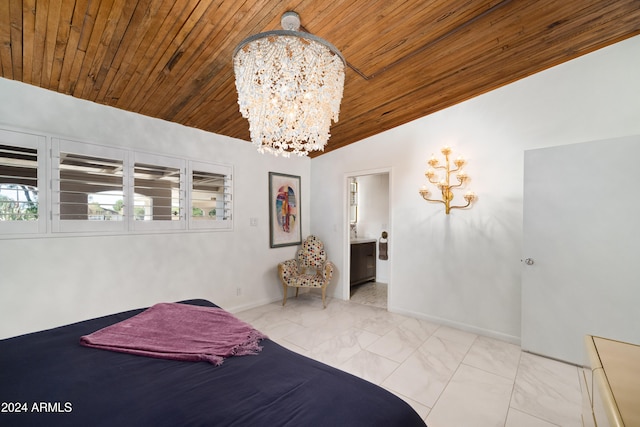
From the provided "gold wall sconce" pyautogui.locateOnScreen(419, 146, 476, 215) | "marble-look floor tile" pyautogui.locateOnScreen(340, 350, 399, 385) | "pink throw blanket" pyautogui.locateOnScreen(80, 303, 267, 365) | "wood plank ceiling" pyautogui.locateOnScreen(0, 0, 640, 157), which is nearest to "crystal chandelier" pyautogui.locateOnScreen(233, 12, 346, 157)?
"wood plank ceiling" pyautogui.locateOnScreen(0, 0, 640, 157)

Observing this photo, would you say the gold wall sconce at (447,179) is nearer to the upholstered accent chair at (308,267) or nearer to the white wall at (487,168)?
the white wall at (487,168)

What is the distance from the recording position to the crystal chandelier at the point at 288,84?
1.48 metres

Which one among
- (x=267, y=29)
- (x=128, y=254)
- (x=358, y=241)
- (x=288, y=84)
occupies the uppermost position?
(x=267, y=29)

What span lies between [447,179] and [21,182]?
415cm

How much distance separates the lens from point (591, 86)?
2451mm

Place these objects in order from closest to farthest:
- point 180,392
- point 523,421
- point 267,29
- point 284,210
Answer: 1. point 180,392
2. point 523,421
3. point 267,29
4. point 284,210

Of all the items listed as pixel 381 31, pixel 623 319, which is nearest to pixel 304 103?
pixel 381 31

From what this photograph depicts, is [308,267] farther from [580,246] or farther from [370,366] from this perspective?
[580,246]

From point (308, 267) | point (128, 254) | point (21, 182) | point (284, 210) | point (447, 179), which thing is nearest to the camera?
point (21, 182)

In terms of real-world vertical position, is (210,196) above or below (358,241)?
above

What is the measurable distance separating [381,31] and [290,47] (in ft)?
3.04

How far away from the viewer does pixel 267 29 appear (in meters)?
1.92

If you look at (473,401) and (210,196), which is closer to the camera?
(473,401)

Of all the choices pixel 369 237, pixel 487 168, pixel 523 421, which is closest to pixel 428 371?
pixel 523 421
